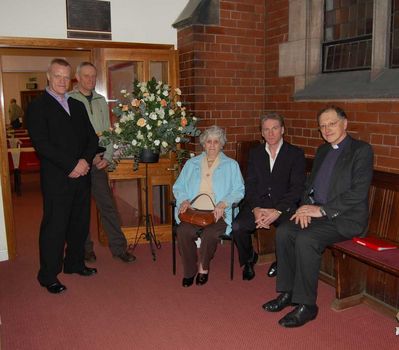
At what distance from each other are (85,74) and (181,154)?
1264 millimetres

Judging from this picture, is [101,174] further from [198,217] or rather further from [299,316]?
[299,316]

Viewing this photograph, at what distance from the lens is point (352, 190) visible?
9.72 ft

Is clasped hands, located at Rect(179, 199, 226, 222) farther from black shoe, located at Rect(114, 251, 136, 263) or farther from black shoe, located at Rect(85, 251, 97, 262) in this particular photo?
black shoe, located at Rect(85, 251, 97, 262)

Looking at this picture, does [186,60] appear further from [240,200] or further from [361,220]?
[361,220]

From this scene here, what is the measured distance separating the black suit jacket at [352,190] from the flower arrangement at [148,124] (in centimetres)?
151

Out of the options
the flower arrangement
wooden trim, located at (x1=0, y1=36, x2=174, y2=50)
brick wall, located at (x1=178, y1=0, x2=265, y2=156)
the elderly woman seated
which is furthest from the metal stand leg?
wooden trim, located at (x1=0, y1=36, x2=174, y2=50)

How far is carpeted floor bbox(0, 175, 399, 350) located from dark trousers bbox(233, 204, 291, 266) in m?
0.21

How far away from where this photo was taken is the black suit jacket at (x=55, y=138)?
318cm

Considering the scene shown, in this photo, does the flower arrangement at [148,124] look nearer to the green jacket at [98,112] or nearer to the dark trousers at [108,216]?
the green jacket at [98,112]

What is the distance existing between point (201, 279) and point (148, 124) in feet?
4.69

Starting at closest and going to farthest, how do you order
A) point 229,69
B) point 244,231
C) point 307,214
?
point 307,214 < point 244,231 < point 229,69

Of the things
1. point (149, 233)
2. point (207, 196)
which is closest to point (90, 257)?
point (149, 233)

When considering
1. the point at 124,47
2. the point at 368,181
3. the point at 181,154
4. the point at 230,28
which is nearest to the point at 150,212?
the point at 181,154

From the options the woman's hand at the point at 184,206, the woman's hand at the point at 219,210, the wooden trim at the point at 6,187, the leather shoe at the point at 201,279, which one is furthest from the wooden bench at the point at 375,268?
the wooden trim at the point at 6,187
